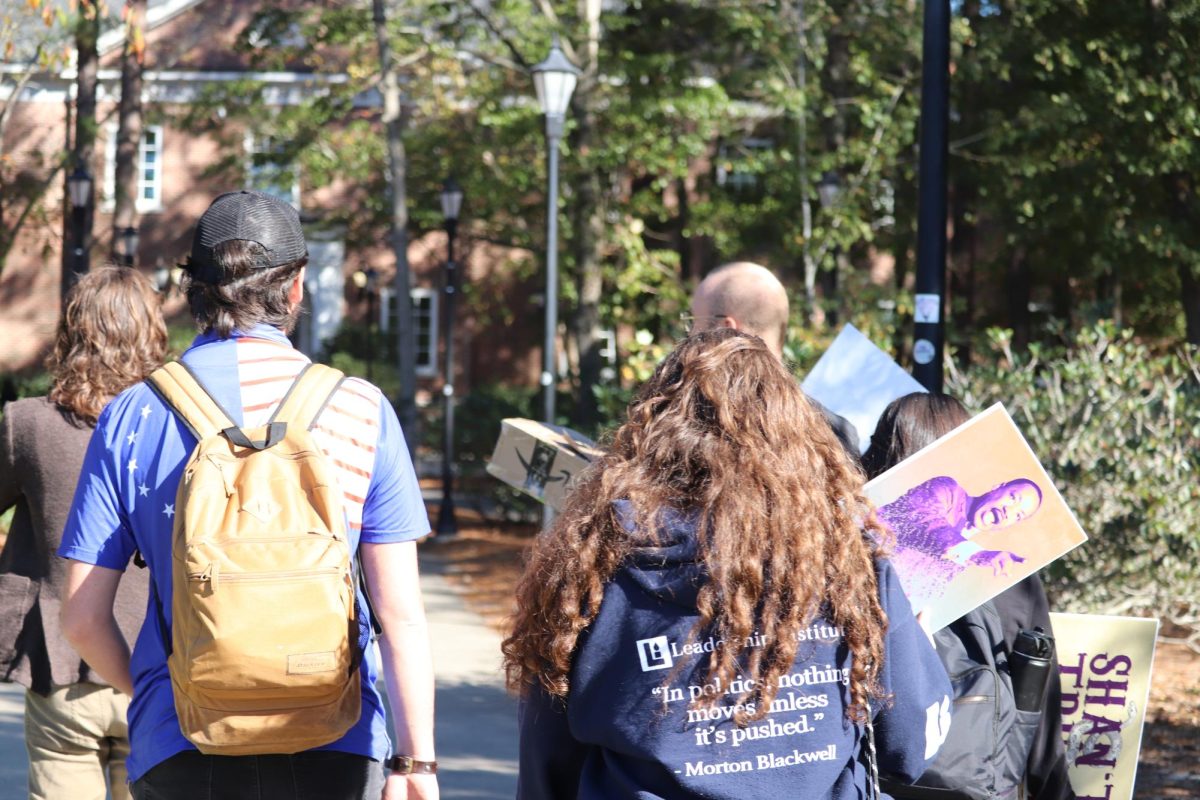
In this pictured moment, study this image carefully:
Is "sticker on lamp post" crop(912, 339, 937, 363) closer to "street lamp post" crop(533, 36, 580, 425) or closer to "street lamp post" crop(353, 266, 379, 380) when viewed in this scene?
"street lamp post" crop(533, 36, 580, 425)

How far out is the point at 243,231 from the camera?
8.29ft

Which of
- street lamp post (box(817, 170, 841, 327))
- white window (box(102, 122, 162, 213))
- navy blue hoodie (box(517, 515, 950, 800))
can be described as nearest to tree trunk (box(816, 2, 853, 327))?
street lamp post (box(817, 170, 841, 327))

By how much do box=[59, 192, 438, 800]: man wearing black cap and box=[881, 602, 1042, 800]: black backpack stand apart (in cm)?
97

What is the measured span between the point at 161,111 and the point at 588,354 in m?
8.66

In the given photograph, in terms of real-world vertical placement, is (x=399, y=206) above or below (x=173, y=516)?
above

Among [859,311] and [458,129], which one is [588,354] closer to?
[859,311]

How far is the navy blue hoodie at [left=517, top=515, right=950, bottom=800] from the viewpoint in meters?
2.03

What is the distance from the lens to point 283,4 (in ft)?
72.6

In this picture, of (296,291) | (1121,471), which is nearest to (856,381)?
(296,291)

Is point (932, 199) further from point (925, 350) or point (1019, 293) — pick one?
point (1019, 293)

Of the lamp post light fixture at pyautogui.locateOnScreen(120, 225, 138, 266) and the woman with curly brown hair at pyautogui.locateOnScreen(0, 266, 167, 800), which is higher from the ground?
the lamp post light fixture at pyautogui.locateOnScreen(120, 225, 138, 266)

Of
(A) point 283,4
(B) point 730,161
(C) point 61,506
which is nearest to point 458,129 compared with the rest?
(A) point 283,4

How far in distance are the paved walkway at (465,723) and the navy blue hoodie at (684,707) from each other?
2106 mm

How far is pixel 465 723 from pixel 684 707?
5.55m
